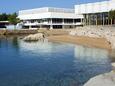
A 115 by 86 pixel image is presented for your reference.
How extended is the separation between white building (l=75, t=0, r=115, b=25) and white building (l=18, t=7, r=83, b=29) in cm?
2796

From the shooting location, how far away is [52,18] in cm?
13900

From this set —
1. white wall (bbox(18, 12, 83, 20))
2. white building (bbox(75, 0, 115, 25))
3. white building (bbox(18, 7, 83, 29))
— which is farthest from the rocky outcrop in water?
white building (bbox(18, 7, 83, 29))

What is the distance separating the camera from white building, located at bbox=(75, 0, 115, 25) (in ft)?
326

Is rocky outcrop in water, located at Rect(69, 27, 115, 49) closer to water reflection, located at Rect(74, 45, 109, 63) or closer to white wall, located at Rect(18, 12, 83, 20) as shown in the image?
water reflection, located at Rect(74, 45, 109, 63)

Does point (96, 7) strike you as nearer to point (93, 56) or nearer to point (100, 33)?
point (100, 33)

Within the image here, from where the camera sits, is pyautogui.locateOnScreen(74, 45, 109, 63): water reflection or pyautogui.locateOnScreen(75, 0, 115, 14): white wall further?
pyautogui.locateOnScreen(75, 0, 115, 14): white wall

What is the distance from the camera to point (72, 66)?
1412 inches

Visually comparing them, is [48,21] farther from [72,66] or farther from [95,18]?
[72,66]

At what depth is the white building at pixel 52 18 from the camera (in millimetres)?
139750

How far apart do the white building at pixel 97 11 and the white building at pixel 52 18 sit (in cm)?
2796

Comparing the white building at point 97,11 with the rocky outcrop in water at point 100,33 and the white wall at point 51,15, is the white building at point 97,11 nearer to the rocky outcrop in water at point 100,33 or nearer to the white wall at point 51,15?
the rocky outcrop in water at point 100,33

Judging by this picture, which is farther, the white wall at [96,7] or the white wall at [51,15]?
the white wall at [51,15]

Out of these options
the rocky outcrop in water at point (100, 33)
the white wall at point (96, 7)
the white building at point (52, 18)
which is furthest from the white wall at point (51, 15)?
the rocky outcrop in water at point (100, 33)

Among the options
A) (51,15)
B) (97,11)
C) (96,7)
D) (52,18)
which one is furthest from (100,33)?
(52,18)
